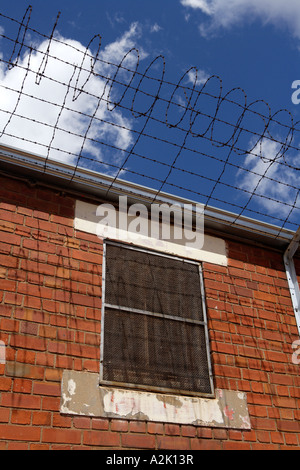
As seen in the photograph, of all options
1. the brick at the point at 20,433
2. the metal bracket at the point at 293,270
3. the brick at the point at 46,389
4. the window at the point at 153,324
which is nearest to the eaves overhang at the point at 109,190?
the metal bracket at the point at 293,270

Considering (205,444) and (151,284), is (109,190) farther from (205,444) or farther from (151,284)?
(205,444)

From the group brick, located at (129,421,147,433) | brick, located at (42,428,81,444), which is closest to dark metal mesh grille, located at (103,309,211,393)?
brick, located at (129,421,147,433)

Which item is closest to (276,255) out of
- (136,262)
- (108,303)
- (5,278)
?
(136,262)

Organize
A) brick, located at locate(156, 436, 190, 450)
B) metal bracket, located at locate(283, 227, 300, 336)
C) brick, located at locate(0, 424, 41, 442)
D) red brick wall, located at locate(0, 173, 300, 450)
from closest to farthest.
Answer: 1. brick, located at locate(0, 424, 41, 442)
2. red brick wall, located at locate(0, 173, 300, 450)
3. brick, located at locate(156, 436, 190, 450)
4. metal bracket, located at locate(283, 227, 300, 336)

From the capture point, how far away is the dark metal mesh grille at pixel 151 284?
18.1 ft

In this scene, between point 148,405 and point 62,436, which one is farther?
point 148,405

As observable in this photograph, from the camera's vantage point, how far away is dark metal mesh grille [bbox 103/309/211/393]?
506cm

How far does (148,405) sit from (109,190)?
2384 millimetres

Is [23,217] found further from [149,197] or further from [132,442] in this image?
[132,442]

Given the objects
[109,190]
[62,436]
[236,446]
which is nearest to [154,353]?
[236,446]

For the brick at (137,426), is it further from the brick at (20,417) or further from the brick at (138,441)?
the brick at (20,417)

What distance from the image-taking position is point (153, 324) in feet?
17.9

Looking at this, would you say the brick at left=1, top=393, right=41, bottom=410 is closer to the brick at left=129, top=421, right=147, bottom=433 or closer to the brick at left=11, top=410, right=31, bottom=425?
the brick at left=11, top=410, right=31, bottom=425

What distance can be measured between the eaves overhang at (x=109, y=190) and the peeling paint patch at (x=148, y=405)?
6.74 ft
